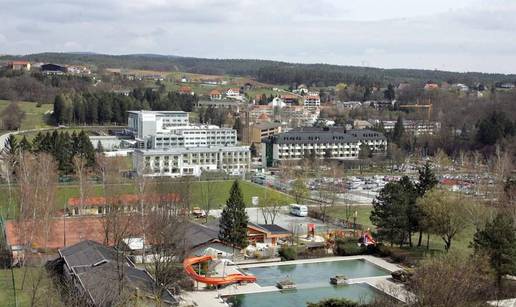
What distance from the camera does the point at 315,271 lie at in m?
17.3

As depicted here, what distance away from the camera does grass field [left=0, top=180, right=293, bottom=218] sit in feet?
82.8

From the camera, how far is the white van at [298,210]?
2544cm

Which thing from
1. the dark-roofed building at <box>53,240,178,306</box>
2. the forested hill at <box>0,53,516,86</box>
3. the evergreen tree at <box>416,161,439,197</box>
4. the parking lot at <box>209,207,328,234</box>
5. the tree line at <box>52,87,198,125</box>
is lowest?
the parking lot at <box>209,207,328,234</box>

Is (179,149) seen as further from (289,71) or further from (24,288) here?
(289,71)

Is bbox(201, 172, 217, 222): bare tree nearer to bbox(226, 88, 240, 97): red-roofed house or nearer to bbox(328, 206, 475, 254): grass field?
bbox(328, 206, 475, 254): grass field

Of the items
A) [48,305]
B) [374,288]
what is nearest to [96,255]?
[48,305]

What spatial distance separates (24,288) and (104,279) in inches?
106

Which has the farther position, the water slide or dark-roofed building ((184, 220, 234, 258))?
dark-roofed building ((184, 220, 234, 258))

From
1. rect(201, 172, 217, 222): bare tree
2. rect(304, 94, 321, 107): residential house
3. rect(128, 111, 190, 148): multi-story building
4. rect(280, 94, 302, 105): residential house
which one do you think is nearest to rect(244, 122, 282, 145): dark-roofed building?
rect(128, 111, 190, 148): multi-story building

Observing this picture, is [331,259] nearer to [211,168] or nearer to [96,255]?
[96,255]

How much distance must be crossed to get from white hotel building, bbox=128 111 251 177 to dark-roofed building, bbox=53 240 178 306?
14.9 metres

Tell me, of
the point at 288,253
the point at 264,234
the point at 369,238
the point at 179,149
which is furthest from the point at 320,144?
the point at 288,253

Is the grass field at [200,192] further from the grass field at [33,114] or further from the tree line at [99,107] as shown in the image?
the tree line at [99,107]

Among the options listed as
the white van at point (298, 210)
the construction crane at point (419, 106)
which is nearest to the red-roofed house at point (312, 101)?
the construction crane at point (419, 106)
